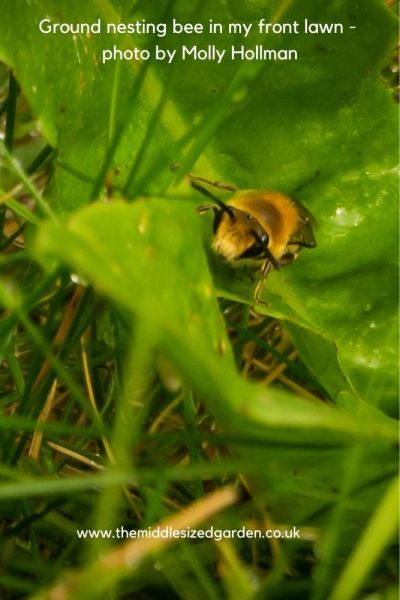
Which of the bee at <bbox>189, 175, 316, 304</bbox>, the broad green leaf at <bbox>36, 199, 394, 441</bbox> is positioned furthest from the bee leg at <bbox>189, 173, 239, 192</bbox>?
the broad green leaf at <bbox>36, 199, 394, 441</bbox>

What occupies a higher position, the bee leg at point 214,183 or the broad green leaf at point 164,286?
the bee leg at point 214,183

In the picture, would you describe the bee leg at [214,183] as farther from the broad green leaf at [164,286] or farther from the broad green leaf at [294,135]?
the broad green leaf at [164,286]

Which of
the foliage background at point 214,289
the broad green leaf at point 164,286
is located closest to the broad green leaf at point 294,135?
the foliage background at point 214,289

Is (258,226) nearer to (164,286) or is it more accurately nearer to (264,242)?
(264,242)

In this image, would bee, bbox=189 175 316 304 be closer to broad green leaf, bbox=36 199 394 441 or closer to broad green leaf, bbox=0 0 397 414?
broad green leaf, bbox=0 0 397 414

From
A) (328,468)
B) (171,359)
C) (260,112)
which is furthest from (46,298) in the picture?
(171,359)

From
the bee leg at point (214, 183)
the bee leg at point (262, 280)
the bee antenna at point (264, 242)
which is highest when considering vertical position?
the bee leg at point (214, 183)
